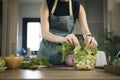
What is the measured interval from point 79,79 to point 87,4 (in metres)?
4.56

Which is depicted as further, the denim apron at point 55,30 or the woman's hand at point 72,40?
the denim apron at point 55,30

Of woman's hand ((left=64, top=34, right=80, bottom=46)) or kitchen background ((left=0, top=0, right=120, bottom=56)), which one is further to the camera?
kitchen background ((left=0, top=0, right=120, bottom=56))

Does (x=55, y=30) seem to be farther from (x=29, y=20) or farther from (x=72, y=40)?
(x=29, y=20)

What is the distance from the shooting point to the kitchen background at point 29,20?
15.1ft

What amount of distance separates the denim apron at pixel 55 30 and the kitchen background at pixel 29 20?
7.43ft

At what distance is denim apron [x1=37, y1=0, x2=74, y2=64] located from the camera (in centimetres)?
174

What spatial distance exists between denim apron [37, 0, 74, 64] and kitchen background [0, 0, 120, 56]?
2263mm

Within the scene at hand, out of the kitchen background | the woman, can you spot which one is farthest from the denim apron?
the kitchen background

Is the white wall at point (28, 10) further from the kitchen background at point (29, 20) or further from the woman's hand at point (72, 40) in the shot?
the woman's hand at point (72, 40)

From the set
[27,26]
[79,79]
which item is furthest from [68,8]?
[27,26]

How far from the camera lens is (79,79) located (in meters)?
0.85

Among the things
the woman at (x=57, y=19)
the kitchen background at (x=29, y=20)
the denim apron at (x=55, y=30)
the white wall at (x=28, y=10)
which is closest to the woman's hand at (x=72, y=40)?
the woman at (x=57, y=19)

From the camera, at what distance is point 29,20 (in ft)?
19.5

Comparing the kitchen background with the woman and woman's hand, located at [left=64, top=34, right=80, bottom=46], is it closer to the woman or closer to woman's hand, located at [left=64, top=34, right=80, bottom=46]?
the woman
